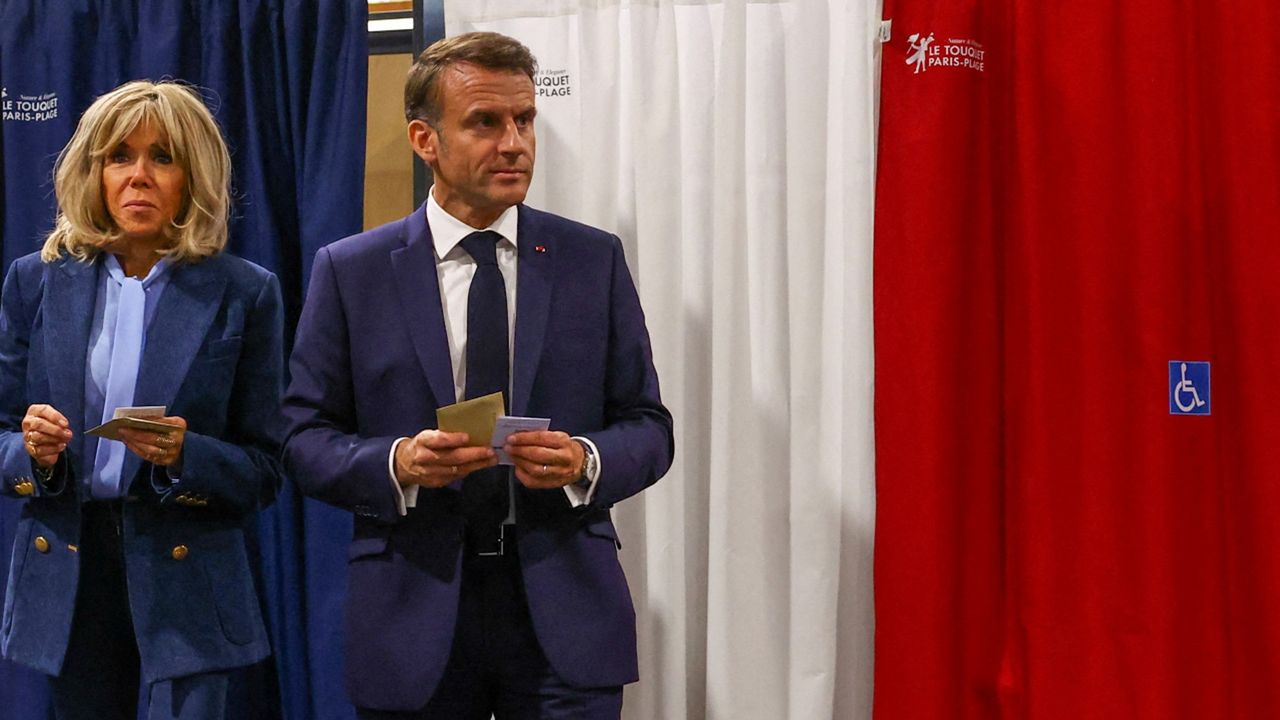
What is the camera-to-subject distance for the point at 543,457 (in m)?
1.95

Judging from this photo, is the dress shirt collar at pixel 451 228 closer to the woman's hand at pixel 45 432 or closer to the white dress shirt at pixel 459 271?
the white dress shirt at pixel 459 271

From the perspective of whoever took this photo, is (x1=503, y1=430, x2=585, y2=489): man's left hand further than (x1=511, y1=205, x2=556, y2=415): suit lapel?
No

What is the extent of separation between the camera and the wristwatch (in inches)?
80.5

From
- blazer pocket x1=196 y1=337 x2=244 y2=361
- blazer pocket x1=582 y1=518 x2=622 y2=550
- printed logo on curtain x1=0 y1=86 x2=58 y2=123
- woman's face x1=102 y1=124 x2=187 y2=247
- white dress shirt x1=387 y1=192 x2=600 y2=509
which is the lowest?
blazer pocket x1=582 y1=518 x2=622 y2=550

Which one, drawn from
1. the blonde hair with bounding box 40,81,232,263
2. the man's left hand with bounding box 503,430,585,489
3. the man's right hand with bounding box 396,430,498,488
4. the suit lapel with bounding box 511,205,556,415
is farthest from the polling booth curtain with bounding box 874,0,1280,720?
the blonde hair with bounding box 40,81,232,263

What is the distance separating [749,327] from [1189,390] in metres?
1.00

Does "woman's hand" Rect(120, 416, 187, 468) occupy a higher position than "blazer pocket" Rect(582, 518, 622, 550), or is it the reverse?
"woman's hand" Rect(120, 416, 187, 468)

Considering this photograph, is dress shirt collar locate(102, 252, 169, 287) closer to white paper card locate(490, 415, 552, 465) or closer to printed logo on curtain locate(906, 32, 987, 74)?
white paper card locate(490, 415, 552, 465)

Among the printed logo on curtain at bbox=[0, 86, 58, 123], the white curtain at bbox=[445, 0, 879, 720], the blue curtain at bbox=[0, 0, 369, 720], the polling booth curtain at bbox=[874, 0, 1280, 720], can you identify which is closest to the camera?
the polling booth curtain at bbox=[874, 0, 1280, 720]

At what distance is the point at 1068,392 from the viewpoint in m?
2.76

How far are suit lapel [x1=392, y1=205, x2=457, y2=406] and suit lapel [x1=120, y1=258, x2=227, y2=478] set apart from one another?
1.38 ft

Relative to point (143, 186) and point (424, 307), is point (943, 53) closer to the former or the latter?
point (424, 307)

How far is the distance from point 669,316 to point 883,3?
35.2 inches

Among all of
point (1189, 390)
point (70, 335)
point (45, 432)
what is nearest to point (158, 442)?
point (45, 432)
